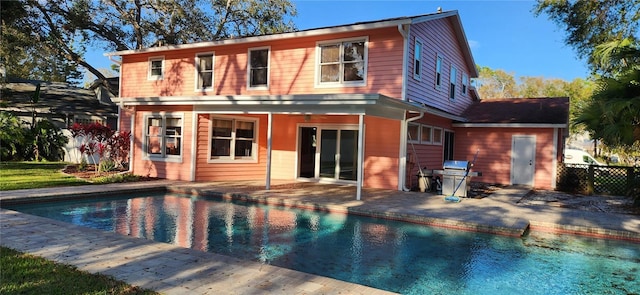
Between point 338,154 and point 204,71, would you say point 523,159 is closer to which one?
point 338,154

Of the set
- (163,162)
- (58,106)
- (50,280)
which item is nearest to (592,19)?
(163,162)

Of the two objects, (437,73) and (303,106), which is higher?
(437,73)

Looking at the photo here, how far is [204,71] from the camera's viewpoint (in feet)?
46.8

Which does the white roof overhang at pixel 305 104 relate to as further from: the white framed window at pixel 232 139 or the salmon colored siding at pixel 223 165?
the white framed window at pixel 232 139

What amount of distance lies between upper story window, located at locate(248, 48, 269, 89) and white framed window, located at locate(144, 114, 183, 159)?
268 cm

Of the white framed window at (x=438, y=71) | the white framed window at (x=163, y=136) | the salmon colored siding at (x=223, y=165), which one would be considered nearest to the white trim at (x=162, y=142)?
the white framed window at (x=163, y=136)

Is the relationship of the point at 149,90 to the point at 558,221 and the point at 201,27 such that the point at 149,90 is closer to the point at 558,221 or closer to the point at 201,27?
the point at 201,27

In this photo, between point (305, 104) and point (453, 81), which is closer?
point (305, 104)

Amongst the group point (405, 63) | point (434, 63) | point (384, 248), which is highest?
point (434, 63)

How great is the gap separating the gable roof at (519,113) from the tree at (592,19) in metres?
2.17

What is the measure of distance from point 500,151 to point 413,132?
178 inches

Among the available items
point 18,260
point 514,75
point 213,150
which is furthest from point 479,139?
Answer: point 514,75

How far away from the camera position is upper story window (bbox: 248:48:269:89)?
43.3 feet

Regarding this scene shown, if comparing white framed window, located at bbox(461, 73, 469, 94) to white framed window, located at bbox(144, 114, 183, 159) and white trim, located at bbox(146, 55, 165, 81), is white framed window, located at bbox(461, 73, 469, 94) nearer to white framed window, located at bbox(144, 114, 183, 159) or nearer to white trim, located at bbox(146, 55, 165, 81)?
white framed window, located at bbox(144, 114, 183, 159)
